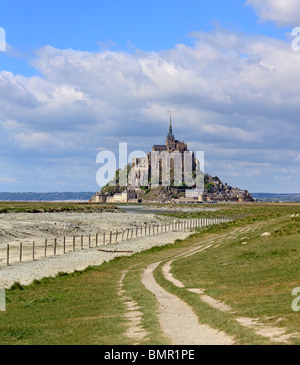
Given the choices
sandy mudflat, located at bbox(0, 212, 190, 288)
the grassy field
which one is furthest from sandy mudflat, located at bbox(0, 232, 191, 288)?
the grassy field

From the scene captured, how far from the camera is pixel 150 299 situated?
20.5 metres

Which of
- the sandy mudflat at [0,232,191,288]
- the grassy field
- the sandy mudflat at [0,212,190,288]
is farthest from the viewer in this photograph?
the sandy mudflat at [0,212,190,288]

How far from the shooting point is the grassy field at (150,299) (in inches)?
579

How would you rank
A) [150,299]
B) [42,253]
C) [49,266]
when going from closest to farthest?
[150,299] → [49,266] → [42,253]

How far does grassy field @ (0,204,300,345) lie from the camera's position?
14.7 meters

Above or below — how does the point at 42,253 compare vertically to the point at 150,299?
below

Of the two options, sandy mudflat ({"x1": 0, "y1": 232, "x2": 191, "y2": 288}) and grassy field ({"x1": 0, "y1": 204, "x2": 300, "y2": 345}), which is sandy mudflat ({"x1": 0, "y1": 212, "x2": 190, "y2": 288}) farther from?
grassy field ({"x1": 0, "y1": 204, "x2": 300, "y2": 345})

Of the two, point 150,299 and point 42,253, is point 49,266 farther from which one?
point 150,299

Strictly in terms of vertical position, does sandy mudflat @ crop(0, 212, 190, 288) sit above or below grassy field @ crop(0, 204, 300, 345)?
below

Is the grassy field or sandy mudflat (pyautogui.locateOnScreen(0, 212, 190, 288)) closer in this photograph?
the grassy field

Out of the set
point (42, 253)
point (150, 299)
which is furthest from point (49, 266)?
point (150, 299)
